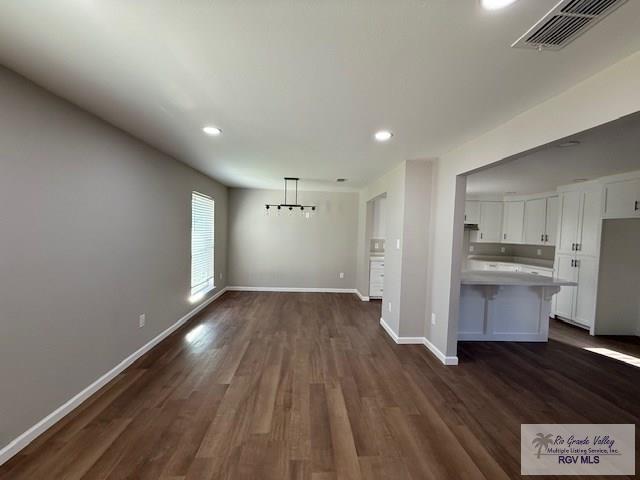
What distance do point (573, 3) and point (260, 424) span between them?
2.84 metres

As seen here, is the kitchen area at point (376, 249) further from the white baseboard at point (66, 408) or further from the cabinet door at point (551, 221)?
the white baseboard at point (66, 408)

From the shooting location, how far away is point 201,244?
15.8 ft

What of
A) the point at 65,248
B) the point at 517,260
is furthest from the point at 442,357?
the point at 517,260

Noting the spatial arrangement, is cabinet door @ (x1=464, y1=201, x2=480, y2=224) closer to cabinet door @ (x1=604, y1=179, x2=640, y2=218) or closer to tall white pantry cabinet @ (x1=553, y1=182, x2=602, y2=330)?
tall white pantry cabinet @ (x1=553, y1=182, x2=602, y2=330)

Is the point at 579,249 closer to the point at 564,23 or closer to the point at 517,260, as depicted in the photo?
the point at 517,260

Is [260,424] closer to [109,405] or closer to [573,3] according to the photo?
[109,405]

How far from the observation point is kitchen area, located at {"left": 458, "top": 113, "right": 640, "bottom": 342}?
11.3ft

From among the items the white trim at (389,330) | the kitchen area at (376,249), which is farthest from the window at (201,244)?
the kitchen area at (376,249)

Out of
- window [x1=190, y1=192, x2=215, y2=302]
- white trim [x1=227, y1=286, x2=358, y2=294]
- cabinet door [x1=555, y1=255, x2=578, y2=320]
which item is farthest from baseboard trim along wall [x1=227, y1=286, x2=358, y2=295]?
cabinet door [x1=555, y1=255, x2=578, y2=320]

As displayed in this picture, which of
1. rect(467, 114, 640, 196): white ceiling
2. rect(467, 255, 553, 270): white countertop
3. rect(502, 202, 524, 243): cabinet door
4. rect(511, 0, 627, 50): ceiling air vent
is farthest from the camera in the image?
rect(502, 202, 524, 243): cabinet door

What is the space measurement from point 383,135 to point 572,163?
262cm

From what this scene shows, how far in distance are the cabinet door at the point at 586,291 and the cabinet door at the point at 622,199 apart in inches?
29.4

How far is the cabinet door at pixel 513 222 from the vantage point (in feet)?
18.7

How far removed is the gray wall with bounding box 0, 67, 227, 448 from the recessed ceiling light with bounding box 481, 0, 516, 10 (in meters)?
2.52
